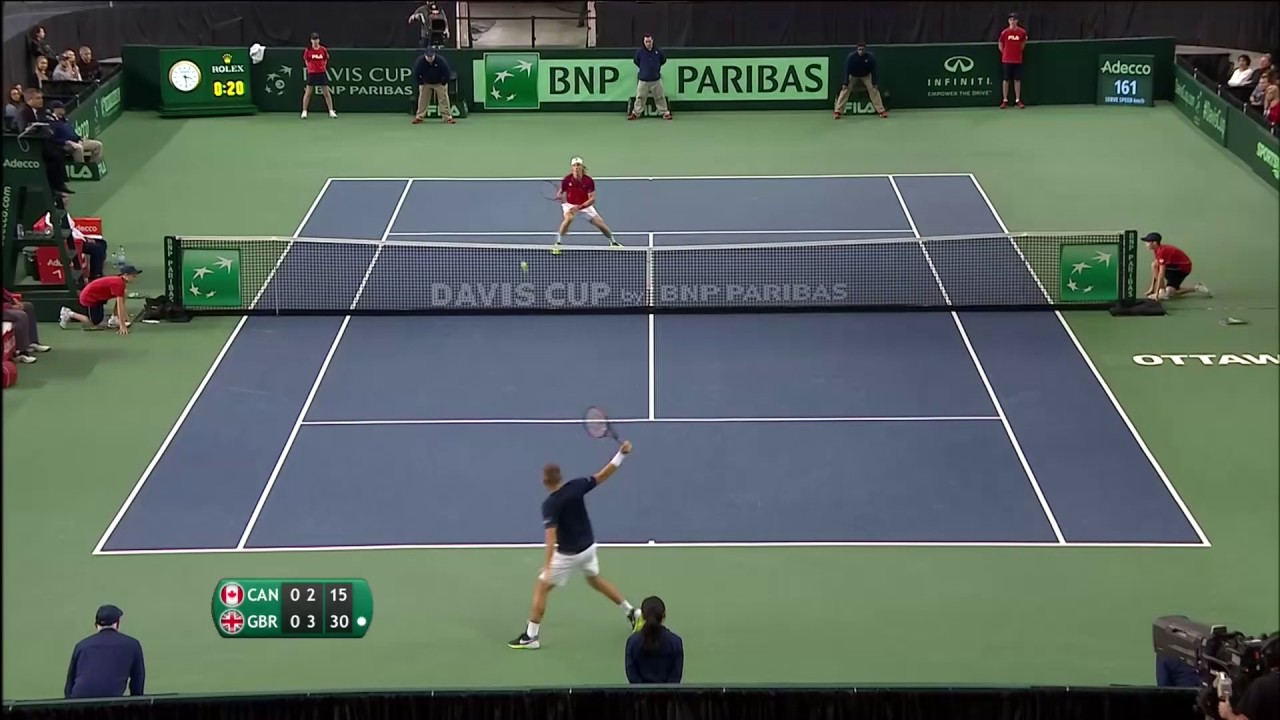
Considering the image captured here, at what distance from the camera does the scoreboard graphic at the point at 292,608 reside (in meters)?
12.2

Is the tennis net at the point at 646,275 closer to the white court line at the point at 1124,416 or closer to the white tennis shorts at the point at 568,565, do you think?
the white court line at the point at 1124,416

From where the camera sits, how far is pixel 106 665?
11219mm

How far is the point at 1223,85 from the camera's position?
33.4 m

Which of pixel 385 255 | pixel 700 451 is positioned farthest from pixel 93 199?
pixel 700 451

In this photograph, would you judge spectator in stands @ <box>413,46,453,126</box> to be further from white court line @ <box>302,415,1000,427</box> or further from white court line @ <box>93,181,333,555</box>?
white court line @ <box>302,415,1000,427</box>

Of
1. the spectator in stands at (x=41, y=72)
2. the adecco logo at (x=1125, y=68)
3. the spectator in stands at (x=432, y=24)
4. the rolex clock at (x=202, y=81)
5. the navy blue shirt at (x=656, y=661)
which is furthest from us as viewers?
the spectator in stands at (x=432, y=24)

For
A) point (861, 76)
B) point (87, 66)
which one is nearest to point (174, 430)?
point (87, 66)

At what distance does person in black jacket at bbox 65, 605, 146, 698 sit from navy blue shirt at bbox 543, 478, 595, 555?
2.88m

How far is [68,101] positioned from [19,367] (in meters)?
11.9

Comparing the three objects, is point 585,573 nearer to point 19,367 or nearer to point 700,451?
point 700,451

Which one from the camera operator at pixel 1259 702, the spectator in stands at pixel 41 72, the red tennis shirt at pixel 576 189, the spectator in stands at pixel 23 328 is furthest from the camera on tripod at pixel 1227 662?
the spectator in stands at pixel 41 72

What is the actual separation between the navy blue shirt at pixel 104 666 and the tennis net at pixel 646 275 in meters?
10.7

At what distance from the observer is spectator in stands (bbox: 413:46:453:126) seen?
33.8 m

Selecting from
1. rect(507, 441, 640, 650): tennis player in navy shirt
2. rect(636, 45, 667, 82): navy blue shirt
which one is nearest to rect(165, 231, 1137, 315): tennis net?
rect(507, 441, 640, 650): tennis player in navy shirt
